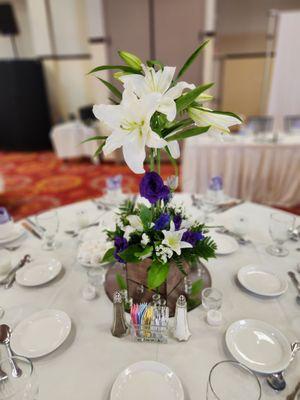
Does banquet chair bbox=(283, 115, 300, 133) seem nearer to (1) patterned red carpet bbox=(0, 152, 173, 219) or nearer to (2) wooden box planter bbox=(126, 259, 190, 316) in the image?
(1) patterned red carpet bbox=(0, 152, 173, 219)

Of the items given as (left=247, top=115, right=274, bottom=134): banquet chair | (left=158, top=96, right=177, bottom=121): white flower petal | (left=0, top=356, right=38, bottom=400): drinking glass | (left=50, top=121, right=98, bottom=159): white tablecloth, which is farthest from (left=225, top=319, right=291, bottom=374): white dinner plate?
(left=50, top=121, right=98, bottom=159): white tablecloth

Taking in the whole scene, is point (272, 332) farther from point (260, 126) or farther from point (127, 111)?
point (260, 126)

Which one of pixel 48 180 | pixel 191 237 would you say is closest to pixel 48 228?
pixel 191 237

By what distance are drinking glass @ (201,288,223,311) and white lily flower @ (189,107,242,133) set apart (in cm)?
49

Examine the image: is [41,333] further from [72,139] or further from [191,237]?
[72,139]

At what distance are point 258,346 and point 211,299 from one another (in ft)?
0.56

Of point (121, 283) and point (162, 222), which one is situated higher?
point (162, 222)

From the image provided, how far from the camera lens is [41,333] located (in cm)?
78

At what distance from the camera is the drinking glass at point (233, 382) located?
595 mm

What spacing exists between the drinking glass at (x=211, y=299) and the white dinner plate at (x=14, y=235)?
846 millimetres

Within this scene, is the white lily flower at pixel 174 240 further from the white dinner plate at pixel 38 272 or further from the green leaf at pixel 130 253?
the white dinner plate at pixel 38 272

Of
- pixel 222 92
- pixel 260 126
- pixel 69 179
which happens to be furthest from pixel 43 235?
pixel 222 92

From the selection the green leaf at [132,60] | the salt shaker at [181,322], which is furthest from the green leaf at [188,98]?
the salt shaker at [181,322]

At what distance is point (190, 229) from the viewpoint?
2.58ft
